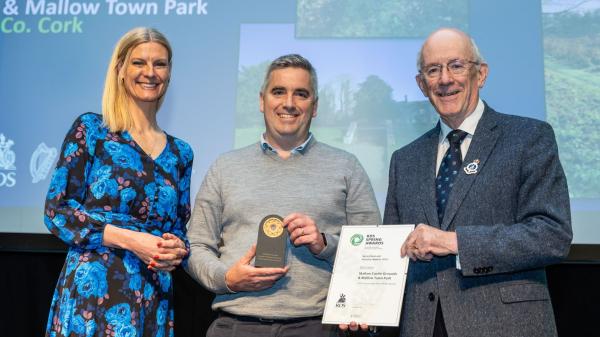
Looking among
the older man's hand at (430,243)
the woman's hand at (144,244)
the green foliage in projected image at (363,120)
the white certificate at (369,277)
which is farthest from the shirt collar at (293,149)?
the green foliage in projected image at (363,120)

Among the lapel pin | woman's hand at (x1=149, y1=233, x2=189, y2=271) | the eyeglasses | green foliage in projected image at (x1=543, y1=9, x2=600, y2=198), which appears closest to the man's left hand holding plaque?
woman's hand at (x1=149, y1=233, x2=189, y2=271)

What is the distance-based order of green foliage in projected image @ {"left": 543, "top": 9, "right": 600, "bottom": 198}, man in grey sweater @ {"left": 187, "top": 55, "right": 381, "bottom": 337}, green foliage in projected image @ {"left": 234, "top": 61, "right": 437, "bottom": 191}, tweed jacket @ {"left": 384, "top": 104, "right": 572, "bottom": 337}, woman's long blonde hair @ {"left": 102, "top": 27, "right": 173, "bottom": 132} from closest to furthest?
tweed jacket @ {"left": 384, "top": 104, "right": 572, "bottom": 337} < man in grey sweater @ {"left": 187, "top": 55, "right": 381, "bottom": 337} < woman's long blonde hair @ {"left": 102, "top": 27, "right": 173, "bottom": 132} < green foliage in projected image @ {"left": 543, "top": 9, "right": 600, "bottom": 198} < green foliage in projected image @ {"left": 234, "top": 61, "right": 437, "bottom": 191}

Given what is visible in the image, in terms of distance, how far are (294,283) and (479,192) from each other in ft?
2.51

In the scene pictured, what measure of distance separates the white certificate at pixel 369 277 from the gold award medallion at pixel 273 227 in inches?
8.9

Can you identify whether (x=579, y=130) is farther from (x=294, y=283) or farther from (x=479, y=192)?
(x=294, y=283)

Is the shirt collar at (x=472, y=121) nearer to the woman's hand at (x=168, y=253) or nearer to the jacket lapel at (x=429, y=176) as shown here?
the jacket lapel at (x=429, y=176)

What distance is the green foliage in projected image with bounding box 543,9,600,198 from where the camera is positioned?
3.30 metres

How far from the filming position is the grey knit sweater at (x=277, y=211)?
7.36 ft

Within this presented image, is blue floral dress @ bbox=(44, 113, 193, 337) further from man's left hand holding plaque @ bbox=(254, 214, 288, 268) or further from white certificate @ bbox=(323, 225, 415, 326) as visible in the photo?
white certificate @ bbox=(323, 225, 415, 326)

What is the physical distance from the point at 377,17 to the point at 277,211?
1.75m

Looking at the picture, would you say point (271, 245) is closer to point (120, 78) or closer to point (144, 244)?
point (144, 244)

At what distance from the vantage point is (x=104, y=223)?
220 centimetres

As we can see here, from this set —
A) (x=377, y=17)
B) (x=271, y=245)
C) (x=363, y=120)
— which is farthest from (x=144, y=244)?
(x=377, y=17)

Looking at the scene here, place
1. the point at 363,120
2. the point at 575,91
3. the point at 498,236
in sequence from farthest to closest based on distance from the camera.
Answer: the point at 363,120
the point at 575,91
the point at 498,236
